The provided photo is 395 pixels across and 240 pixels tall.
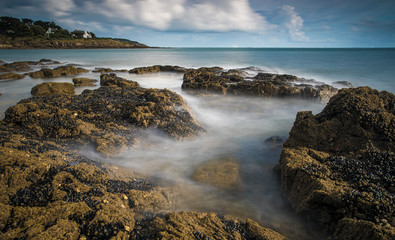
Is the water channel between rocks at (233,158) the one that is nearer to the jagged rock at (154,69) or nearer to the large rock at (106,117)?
the large rock at (106,117)

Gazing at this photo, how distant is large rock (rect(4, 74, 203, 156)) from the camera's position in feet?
16.9

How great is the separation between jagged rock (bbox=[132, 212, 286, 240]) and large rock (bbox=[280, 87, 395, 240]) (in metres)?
0.92

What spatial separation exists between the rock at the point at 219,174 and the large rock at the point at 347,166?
1.10 meters

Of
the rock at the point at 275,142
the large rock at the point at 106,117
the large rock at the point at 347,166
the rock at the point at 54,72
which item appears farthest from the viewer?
the rock at the point at 54,72

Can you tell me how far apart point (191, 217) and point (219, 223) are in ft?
1.37

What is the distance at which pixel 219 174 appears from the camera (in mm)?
4656

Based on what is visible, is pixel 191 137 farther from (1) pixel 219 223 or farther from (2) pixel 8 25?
(2) pixel 8 25

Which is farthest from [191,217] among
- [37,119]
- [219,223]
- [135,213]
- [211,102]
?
[211,102]

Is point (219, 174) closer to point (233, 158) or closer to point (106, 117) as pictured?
point (233, 158)

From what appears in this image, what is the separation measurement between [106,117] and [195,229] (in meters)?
4.84

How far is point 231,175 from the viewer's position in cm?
465

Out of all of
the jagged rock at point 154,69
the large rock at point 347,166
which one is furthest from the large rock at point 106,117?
the jagged rock at point 154,69

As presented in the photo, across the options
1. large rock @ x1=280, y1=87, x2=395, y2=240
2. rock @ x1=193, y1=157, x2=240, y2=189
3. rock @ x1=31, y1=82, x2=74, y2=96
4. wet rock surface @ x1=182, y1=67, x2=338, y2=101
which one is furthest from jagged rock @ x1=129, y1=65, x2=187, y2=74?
large rock @ x1=280, y1=87, x2=395, y2=240

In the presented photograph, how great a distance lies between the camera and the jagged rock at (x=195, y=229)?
7.60 feet
